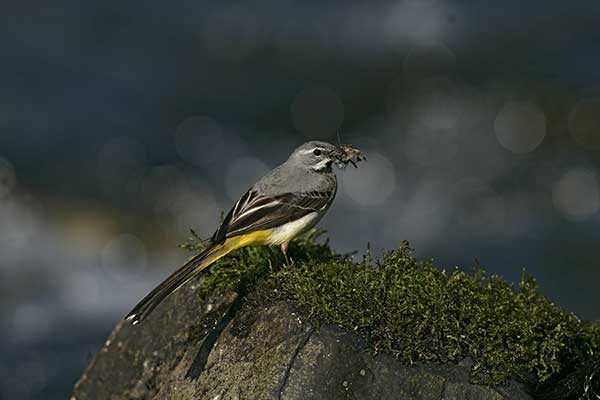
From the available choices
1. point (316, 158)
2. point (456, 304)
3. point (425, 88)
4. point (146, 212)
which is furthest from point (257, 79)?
point (456, 304)

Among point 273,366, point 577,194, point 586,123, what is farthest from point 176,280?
point 586,123

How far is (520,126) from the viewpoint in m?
19.0

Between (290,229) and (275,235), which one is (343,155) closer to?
(290,229)

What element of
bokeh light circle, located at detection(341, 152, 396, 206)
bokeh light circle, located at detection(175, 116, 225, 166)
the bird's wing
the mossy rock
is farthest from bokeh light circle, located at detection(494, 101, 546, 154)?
the mossy rock

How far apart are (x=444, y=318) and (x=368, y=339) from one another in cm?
62

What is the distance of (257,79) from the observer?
22.3m

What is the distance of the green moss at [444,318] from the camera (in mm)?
6113

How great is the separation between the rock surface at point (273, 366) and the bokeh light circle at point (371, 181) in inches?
442

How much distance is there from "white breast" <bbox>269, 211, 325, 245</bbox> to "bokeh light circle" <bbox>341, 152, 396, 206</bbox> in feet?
34.1

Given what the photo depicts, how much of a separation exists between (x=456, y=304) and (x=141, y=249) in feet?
38.0

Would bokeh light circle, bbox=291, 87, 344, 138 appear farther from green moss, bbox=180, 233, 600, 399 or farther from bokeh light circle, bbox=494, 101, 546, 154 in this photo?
green moss, bbox=180, 233, 600, 399

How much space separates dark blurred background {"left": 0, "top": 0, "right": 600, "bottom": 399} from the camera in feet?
54.5

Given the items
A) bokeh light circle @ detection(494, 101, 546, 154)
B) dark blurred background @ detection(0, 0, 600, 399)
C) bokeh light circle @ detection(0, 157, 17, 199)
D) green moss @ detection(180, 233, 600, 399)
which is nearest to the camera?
green moss @ detection(180, 233, 600, 399)

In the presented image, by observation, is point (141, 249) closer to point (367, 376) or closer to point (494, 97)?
point (494, 97)
